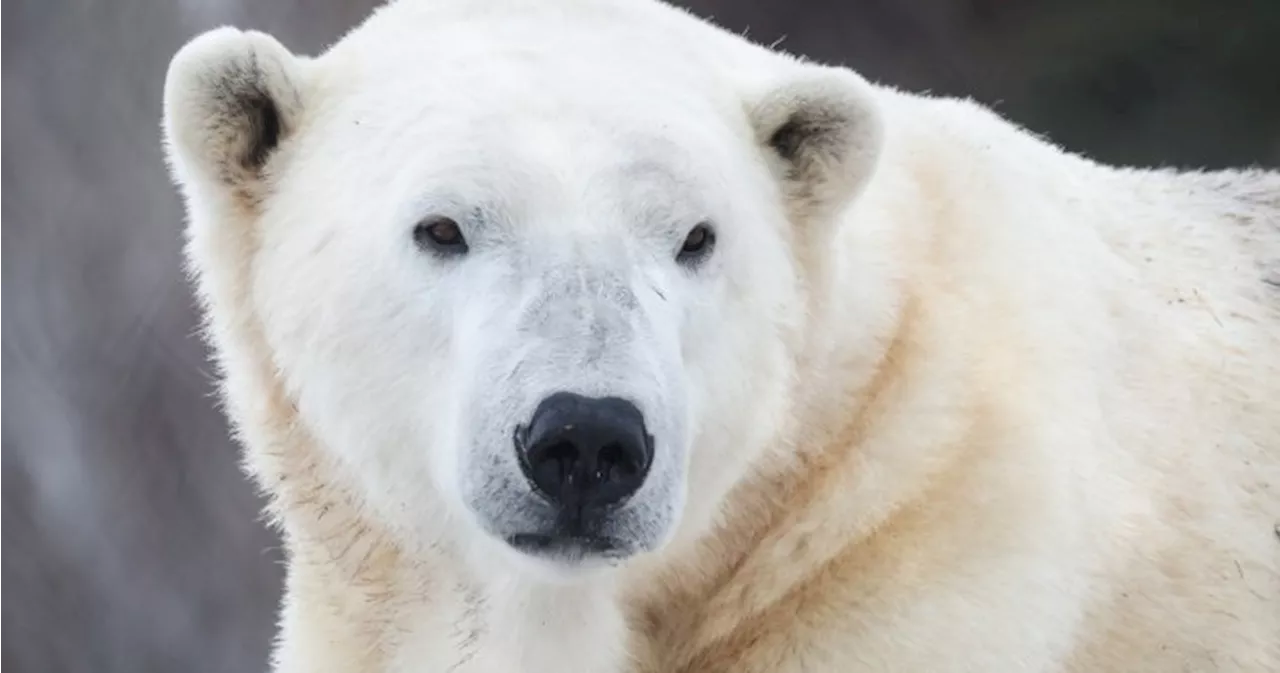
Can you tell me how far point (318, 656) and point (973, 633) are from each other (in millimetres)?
1000

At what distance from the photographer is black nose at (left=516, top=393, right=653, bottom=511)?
1.72 metres

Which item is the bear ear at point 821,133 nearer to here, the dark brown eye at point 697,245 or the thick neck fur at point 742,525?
the thick neck fur at point 742,525

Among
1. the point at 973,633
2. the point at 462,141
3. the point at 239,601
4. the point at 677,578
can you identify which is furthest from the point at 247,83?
the point at 239,601

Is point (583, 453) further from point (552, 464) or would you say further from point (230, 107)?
point (230, 107)

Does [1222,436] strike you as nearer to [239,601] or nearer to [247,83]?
[247,83]

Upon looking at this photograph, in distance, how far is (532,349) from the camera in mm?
1791

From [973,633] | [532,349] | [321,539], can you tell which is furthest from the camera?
[321,539]

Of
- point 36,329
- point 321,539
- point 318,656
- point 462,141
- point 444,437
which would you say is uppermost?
point 462,141

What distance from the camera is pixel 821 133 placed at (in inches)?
86.7

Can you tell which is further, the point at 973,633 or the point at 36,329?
the point at 36,329

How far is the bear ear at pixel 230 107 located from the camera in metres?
2.09

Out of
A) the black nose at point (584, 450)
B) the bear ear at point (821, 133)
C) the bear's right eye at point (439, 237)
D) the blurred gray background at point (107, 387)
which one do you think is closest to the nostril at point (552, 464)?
the black nose at point (584, 450)

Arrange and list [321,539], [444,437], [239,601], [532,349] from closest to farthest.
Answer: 1. [532,349]
2. [444,437]
3. [321,539]
4. [239,601]

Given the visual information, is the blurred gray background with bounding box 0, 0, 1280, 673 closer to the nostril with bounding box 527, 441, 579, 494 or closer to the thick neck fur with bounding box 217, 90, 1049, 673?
the thick neck fur with bounding box 217, 90, 1049, 673
